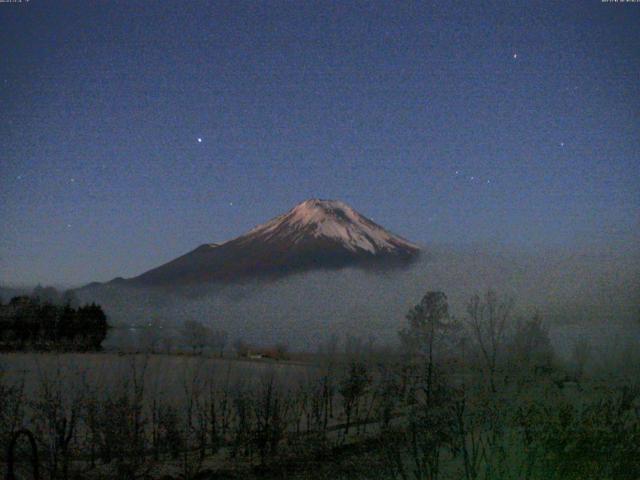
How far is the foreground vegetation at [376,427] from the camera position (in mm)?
7145

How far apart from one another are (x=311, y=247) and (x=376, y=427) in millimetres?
31428

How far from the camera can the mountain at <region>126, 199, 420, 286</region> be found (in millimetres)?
43594

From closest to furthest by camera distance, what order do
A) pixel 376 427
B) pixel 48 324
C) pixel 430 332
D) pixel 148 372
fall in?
pixel 376 427 < pixel 148 372 < pixel 430 332 < pixel 48 324

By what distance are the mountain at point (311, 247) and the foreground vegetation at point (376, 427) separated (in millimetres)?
26641

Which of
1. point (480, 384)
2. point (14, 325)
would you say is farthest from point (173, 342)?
point (480, 384)

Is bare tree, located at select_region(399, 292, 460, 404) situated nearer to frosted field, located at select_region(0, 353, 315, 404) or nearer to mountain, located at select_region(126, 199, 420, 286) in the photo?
frosted field, located at select_region(0, 353, 315, 404)

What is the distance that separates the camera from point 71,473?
388 inches

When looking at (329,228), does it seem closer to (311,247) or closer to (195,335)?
(311,247)

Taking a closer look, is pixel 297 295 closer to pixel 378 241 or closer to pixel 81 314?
pixel 378 241

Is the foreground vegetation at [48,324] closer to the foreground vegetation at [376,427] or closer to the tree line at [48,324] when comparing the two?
the tree line at [48,324]

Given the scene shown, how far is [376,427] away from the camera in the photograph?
13594 millimetres

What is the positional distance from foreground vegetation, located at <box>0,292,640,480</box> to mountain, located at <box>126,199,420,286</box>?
26.6 meters

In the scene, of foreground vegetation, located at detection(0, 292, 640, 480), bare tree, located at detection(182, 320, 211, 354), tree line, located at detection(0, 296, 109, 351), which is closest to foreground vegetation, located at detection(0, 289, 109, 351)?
tree line, located at detection(0, 296, 109, 351)

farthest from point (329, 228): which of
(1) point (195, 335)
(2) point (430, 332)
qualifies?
(2) point (430, 332)
